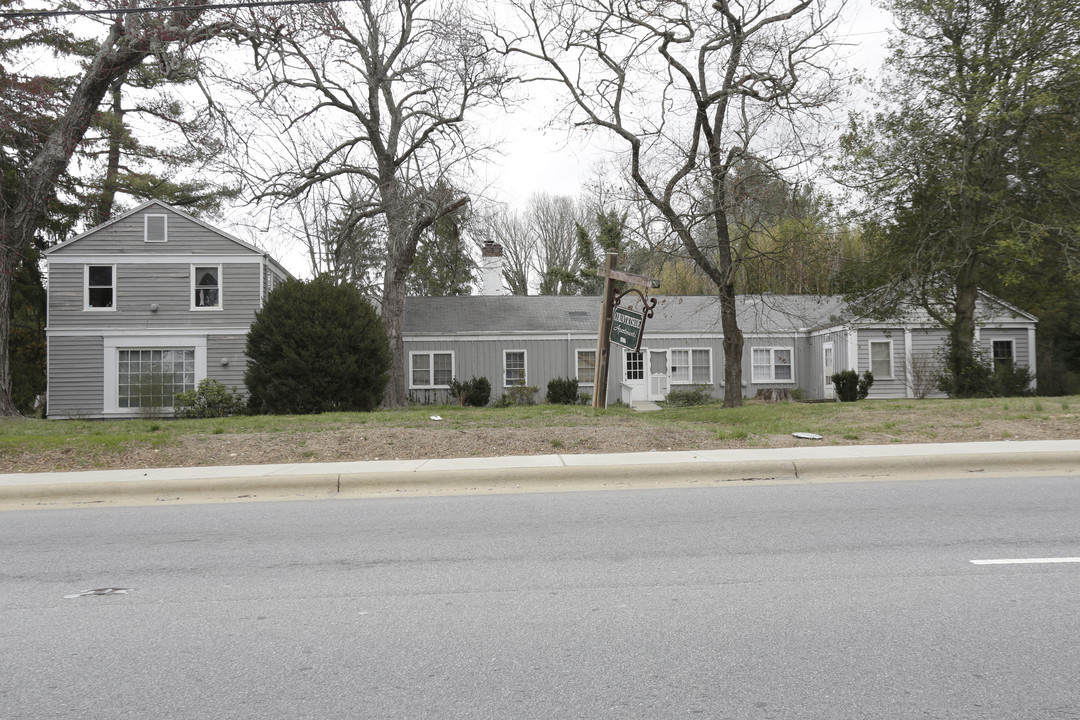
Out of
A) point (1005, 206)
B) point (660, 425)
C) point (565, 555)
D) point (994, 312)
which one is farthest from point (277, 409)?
point (994, 312)

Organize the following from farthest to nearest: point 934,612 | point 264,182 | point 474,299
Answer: point 474,299
point 264,182
point 934,612

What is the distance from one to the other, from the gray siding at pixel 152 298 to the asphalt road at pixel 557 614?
19.1 meters

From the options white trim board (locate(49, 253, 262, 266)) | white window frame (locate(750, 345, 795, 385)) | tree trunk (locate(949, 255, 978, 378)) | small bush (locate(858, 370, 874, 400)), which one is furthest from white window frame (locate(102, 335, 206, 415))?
tree trunk (locate(949, 255, 978, 378))

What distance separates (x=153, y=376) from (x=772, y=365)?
74.0ft

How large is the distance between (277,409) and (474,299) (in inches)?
560

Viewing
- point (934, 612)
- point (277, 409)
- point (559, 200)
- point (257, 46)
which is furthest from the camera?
point (559, 200)

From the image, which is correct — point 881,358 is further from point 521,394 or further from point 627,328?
point 627,328

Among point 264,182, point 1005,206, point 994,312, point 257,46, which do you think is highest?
point 257,46

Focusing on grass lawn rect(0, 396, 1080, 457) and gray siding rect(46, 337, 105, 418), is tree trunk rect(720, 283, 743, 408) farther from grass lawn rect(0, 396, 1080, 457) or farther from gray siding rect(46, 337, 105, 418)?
gray siding rect(46, 337, 105, 418)

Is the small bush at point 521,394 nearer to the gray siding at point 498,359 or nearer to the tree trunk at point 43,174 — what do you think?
the gray siding at point 498,359

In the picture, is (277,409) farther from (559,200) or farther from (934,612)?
(559,200)

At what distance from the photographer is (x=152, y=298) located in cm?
2502

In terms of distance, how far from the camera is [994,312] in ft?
84.4

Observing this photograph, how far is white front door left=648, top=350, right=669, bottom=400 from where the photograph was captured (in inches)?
1115
